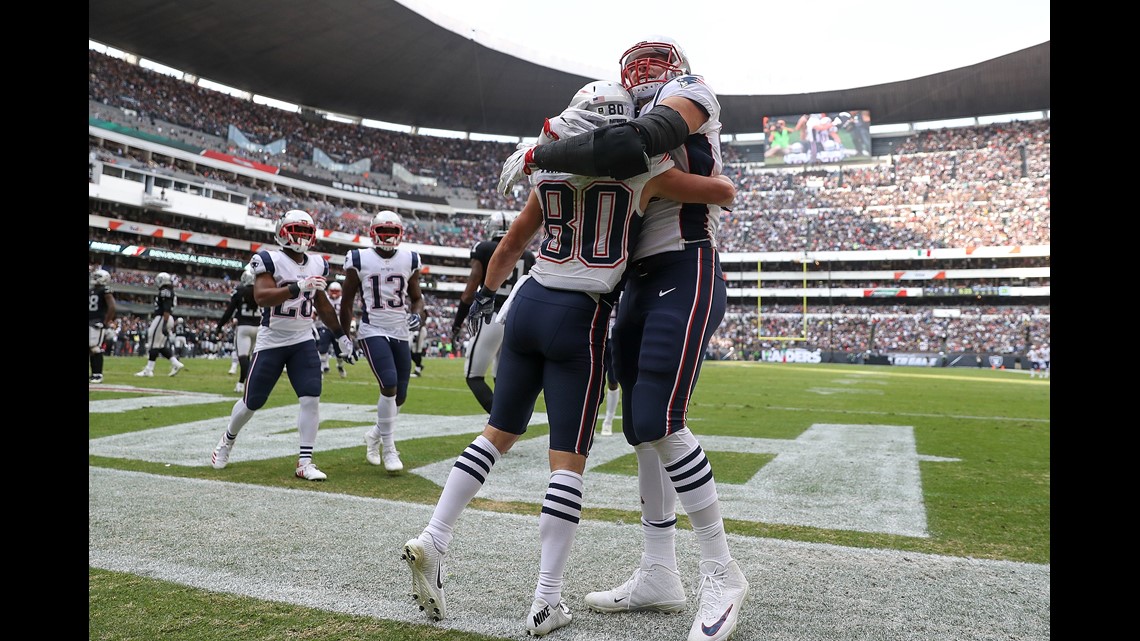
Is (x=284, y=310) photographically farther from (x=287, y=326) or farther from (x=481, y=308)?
(x=481, y=308)

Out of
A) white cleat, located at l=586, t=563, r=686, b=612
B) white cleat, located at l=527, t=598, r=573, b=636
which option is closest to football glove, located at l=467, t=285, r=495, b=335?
white cleat, located at l=586, t=563, r=686, b=612

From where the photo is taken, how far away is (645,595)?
267 cm

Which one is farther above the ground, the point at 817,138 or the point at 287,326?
the point at 817,138

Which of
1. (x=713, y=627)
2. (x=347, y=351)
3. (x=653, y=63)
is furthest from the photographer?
(x=347, y=351)

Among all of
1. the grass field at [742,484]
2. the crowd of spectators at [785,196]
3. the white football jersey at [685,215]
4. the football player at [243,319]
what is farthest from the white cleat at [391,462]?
the crowd of spectators at [785,196]

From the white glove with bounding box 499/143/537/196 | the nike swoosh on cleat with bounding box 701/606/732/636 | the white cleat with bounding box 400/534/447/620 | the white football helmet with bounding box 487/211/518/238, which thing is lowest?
the nike swoosh on cleat with bounding box 701/606/732/636

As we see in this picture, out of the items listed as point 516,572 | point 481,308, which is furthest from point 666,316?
point 481,308

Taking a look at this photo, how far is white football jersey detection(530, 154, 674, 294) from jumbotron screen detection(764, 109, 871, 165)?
→ 6001 centimetres

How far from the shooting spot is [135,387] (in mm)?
11992

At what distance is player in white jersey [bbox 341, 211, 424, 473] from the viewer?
5.85m

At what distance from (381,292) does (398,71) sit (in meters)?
43.7

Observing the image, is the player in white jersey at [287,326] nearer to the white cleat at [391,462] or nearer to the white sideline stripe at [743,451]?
the white sideline stripe at [743,451]

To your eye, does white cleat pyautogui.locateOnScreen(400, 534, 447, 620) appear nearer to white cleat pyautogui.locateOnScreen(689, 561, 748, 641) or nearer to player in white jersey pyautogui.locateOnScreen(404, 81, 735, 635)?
player in white jersey pyautogui.locateOnScreen(404, 81, 735, 635)
